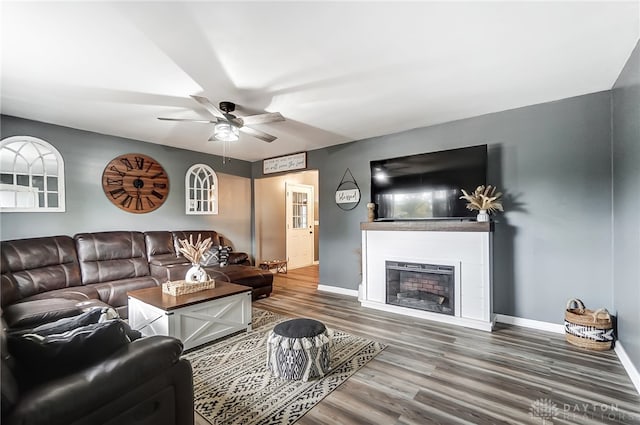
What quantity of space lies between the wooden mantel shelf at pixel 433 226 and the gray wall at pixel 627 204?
1054mm

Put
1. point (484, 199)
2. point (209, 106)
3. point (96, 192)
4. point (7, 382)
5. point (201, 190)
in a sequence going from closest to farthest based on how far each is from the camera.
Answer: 1. point (7, 382)
2. point (209, 106)
3. point (484, 199)
4. point (96, 192)
5. point (201, 190)

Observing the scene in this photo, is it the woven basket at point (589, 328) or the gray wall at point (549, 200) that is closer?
the woven basket at point (589, 328)

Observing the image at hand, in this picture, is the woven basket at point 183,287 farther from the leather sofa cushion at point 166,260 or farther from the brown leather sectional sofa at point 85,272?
the leather sofa cushion at point 166,260

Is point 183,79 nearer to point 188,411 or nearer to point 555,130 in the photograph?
point 188,411

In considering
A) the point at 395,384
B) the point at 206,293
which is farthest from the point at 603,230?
the point at 206,293

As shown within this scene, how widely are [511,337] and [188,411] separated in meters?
3.14

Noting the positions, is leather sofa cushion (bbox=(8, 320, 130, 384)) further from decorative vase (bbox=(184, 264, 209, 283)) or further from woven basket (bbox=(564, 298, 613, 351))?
woven basket (bbox=(564, 298, 613, 351))

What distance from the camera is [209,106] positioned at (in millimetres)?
2562

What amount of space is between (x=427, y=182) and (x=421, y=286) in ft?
4.55

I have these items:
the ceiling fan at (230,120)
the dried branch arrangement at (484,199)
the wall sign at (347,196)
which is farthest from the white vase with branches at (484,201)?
the ceiling fan at (230,120)

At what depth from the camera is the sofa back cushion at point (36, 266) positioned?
299 cm

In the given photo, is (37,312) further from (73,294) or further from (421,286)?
(421,286)

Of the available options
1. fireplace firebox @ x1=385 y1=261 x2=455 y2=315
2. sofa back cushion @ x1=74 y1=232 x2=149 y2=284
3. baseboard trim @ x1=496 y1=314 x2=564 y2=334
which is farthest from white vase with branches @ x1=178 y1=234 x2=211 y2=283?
baseboard trim @ x1=496 y1=314 x2=564 y2=334

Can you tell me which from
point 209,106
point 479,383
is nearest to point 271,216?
point 209,106
